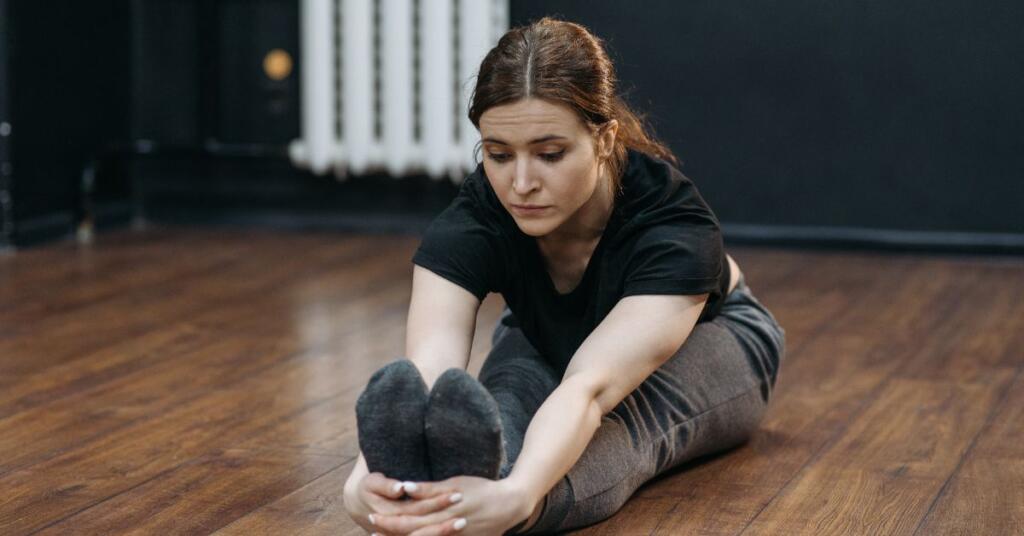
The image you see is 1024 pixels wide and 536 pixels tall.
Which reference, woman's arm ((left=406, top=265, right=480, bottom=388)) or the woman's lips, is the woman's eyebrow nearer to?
the woman's lips

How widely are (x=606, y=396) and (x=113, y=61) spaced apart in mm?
3008

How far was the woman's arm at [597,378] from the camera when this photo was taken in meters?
1.50

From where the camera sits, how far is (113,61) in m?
4.23

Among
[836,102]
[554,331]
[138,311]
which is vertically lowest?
[138,311]

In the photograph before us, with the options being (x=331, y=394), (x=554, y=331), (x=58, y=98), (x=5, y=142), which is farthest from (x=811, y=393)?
(x=58, y=98)

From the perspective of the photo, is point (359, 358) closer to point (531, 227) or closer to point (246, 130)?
point (531, 227)

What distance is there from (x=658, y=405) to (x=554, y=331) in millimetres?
166

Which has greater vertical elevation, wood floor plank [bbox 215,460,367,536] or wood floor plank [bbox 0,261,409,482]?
wood floor plank [bbox 215,460,367,536]

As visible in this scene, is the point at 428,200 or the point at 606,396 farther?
the point at 428,200

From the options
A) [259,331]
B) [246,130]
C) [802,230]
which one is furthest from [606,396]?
[246,130]

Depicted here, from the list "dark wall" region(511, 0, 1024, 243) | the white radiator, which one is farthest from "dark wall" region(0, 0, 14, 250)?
"dark wall" region(511, 0, 1024, 243)

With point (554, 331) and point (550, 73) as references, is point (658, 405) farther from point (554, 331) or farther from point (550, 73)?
point (550, 73)

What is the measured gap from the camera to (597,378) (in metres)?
1.60

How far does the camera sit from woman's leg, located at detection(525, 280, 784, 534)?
65.1 inches
